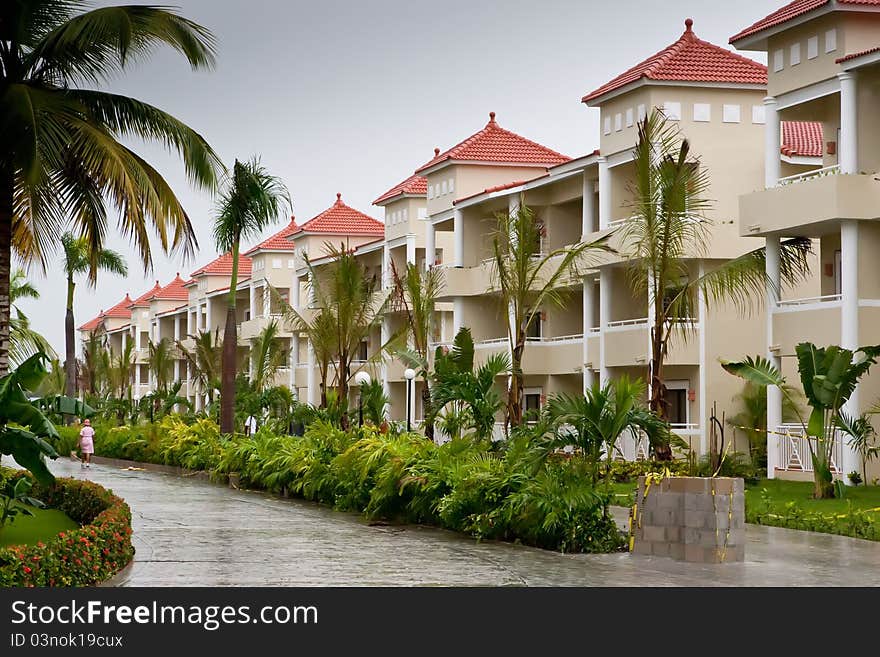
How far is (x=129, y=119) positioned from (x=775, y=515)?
11.6 metres

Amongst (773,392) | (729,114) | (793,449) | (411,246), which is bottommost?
(793,449)

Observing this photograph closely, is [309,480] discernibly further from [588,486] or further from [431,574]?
[431,574]

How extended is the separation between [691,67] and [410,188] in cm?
1886

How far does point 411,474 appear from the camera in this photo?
22.2 m

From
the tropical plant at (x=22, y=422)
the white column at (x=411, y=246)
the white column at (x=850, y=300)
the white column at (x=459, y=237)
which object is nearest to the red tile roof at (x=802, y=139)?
the white column at (x=850, y=300)

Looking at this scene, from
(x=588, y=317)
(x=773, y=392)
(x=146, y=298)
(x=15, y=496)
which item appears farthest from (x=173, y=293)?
(x=15, y=496)

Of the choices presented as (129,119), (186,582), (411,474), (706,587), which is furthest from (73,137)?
(706,587)

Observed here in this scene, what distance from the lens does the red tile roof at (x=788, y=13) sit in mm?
29938

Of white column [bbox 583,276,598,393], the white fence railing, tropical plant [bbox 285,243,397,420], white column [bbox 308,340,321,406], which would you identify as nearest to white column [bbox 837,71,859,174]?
the white fence railing

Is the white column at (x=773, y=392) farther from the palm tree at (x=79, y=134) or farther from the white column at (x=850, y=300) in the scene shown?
the palm tree at (x=79, y=134)

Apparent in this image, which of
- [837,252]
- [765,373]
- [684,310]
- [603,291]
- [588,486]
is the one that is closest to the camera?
[588,486]

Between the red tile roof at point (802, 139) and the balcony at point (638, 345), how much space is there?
620 centimetres

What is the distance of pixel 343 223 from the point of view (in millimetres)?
64750

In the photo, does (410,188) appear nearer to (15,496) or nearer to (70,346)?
(70,346)
